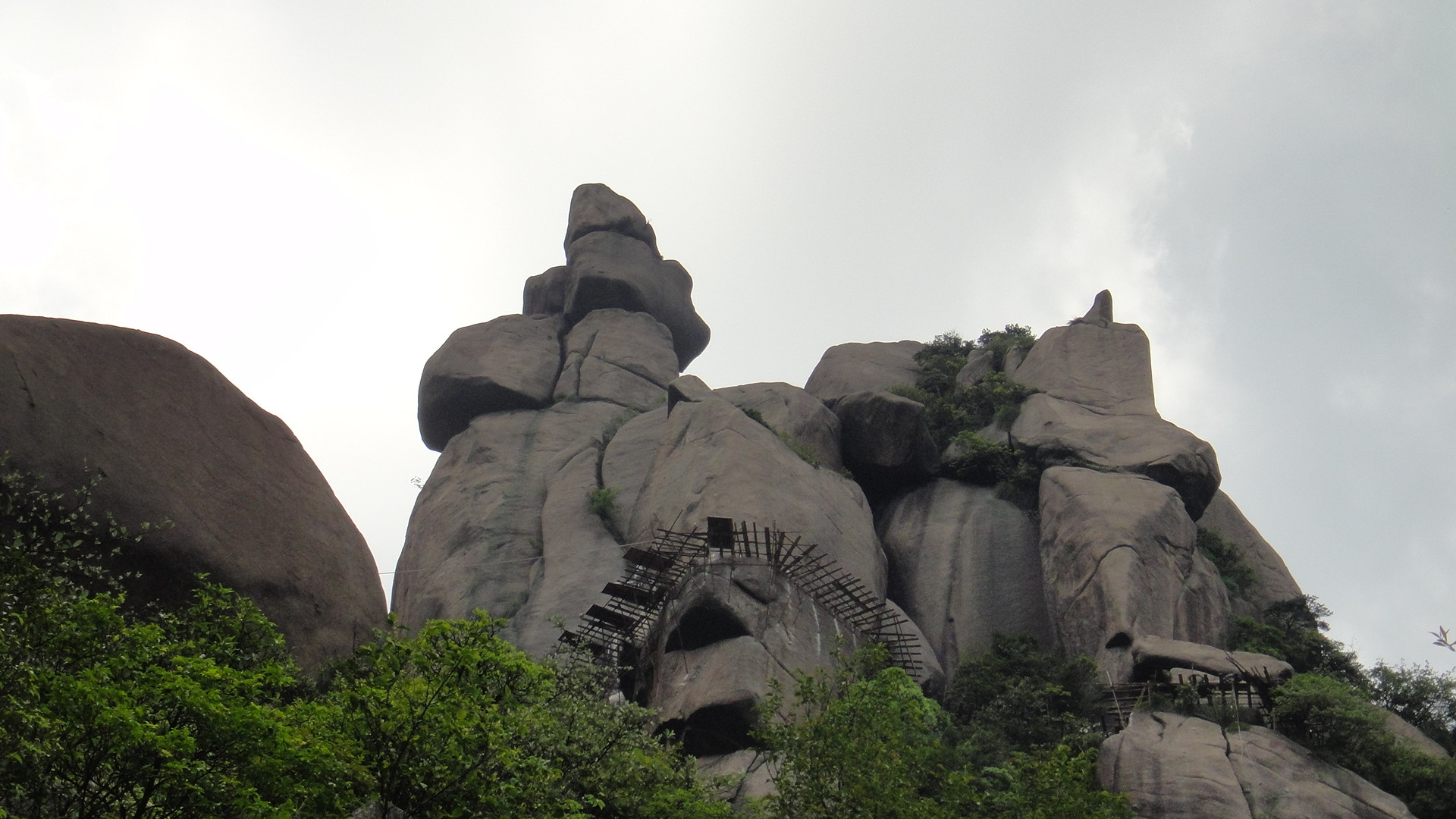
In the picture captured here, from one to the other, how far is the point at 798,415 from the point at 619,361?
11.4 m

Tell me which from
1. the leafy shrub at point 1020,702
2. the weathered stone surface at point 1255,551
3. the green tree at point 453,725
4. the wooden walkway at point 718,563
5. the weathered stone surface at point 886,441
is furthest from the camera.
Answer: the weathered stone surface at point 886,441

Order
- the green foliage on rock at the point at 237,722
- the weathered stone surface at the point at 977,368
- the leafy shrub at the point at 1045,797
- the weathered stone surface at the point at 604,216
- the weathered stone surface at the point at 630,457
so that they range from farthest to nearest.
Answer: the weathered stone surface at the point at 604,216, the weathered stone surface at the point at 977,368, the weathered stone surface at the point at 630,457, the leafy shrub at the point at 1045,797, the green foliage on rock at the point at 237,722

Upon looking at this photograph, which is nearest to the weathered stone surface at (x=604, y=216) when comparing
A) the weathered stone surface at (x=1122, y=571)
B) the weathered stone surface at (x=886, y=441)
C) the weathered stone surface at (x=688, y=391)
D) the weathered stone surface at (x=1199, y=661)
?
the weathered stone surface at (x=688, y=391)

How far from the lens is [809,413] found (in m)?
43.8

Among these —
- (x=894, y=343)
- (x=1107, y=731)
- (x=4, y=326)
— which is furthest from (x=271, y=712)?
(x=894, y=343)

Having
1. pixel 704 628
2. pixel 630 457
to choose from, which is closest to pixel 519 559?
pixel 630 457

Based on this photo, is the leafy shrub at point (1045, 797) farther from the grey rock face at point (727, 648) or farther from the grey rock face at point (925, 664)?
the grey rock face at point (925, 664)

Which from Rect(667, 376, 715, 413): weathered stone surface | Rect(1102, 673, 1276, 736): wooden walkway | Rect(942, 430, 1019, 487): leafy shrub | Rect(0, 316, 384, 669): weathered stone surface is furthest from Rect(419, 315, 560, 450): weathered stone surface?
Rect(1102, 673, 1276, 736): wooden walkway

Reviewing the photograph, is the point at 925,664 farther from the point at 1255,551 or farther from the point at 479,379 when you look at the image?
the point at 479,379

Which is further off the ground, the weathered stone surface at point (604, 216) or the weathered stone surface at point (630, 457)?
the weathered stone surface at point (604, 216)

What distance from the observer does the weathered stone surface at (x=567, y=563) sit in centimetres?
3488

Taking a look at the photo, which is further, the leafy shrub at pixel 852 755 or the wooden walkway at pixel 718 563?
the wooden walkway at pixel 718 563

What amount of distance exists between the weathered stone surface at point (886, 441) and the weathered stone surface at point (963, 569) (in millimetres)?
1188

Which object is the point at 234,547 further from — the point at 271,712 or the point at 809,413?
the point at 809,413
